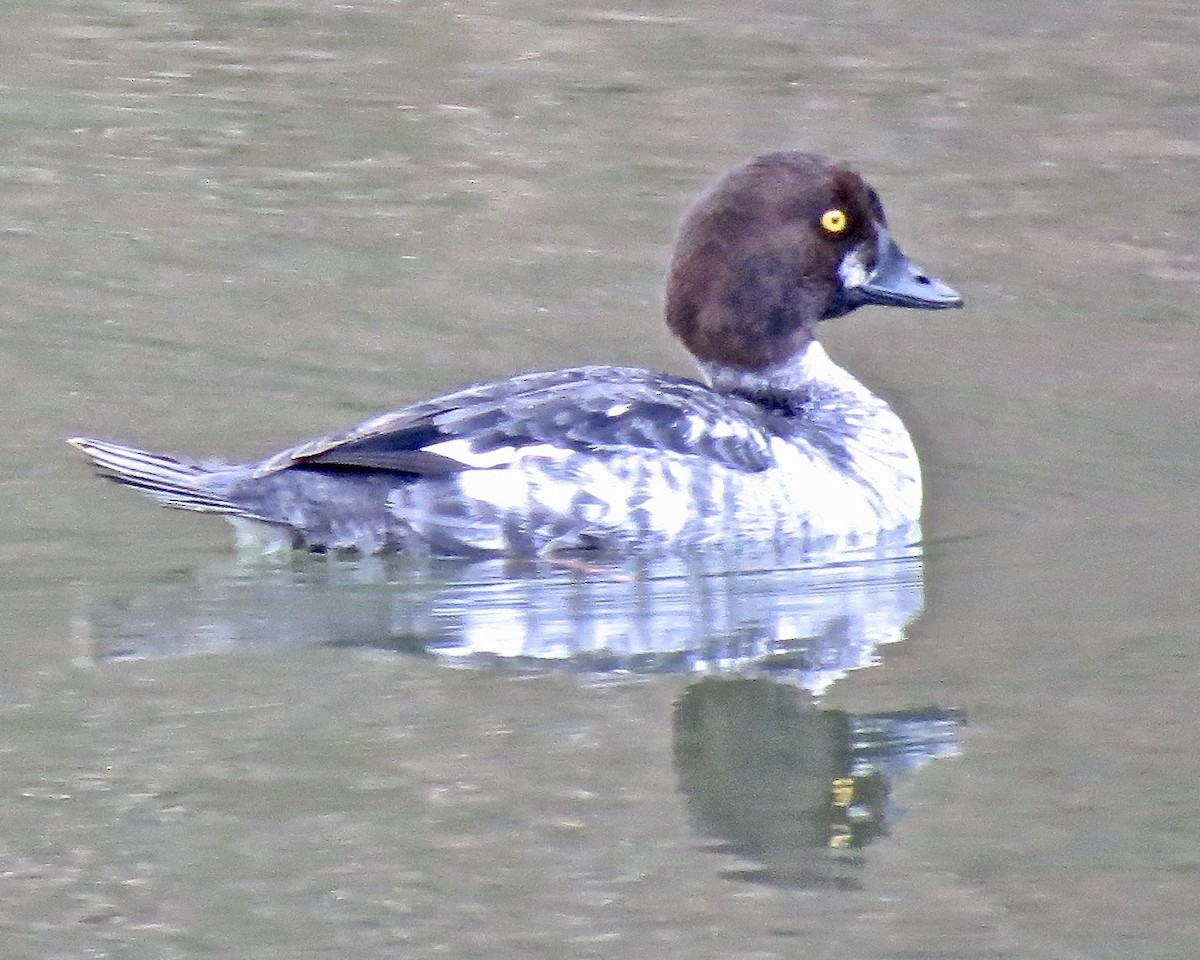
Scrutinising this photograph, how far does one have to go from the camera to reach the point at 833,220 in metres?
7.86

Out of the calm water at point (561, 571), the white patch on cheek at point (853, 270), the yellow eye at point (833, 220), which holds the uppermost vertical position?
the yellow eye at point (833, 220)

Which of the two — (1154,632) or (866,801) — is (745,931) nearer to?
(866,801)

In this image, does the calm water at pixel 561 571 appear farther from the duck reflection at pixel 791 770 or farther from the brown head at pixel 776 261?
the brown head at pixel 776 261

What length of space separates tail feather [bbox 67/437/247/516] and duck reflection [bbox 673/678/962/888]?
69.6 inches

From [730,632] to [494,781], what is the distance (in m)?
1.47

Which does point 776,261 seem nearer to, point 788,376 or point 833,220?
point 833,220

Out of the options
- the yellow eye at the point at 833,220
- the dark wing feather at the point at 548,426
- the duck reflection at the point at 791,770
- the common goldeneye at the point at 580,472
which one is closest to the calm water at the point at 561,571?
the duck reflection at the point at 791,770

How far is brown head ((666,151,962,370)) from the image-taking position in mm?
7770

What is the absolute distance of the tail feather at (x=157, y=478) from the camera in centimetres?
719

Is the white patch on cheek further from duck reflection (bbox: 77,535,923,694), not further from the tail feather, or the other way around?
the tail feather

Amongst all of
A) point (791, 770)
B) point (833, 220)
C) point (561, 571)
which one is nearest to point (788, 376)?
point (833, 220)

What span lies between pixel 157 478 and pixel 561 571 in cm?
128

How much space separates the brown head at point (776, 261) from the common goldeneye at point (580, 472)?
10mm

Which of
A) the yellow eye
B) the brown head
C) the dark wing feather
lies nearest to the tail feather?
the dark wing feather
